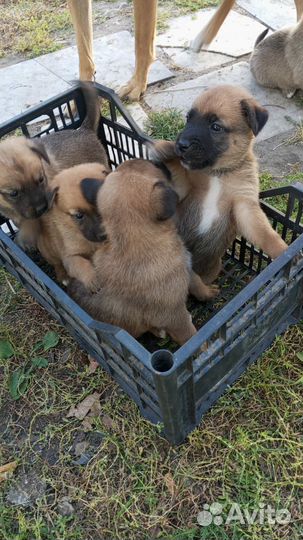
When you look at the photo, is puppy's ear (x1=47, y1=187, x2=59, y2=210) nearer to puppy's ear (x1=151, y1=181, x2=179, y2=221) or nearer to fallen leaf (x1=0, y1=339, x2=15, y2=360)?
puppy's ear (x1=151, y1=181, x2=179, y2=221)

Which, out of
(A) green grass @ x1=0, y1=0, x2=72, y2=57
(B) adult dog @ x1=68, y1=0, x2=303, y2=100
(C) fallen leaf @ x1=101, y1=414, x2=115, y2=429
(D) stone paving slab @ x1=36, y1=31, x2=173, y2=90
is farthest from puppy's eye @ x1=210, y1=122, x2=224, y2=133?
(A) green grass @ x1=0, y1=0, x2=72, y2=57

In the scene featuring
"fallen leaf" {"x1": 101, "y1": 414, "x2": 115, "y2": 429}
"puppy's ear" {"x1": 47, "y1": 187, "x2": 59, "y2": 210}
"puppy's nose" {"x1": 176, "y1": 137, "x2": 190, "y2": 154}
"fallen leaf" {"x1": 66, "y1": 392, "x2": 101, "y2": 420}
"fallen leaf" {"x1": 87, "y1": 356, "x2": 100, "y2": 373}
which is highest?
"puppy's nose" {"x1": 176, "y1": 137, "x2": 190, "y2": 154}

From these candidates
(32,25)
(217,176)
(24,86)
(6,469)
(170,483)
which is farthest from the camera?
(32,25)

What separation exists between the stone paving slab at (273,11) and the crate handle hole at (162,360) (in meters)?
3.95

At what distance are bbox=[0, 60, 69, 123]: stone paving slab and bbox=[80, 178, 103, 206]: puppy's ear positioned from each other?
83.1 inches

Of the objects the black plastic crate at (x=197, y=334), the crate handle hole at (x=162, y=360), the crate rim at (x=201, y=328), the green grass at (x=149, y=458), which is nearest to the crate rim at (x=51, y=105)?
the black plastic crate at (x=197, y=334)

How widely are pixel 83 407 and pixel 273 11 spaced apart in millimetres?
4099

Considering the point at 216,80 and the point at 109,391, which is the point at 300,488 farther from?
the point at 216,80

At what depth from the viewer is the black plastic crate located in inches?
59.8

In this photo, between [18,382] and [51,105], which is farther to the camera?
[51,105]

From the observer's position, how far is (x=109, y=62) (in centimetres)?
422

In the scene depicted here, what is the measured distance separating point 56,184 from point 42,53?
2778 millimetres

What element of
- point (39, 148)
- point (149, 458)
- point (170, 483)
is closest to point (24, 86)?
point (39, 148)

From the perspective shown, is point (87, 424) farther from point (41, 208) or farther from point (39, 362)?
point (41, 208)
